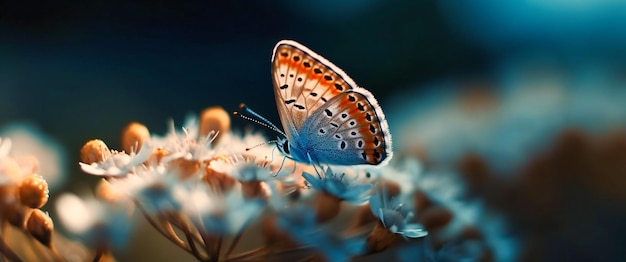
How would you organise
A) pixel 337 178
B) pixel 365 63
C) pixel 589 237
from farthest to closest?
pixel 365 63 → pixel 589 237 → pixel 337 178

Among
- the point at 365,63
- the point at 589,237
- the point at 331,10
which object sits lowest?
the point at 589,237

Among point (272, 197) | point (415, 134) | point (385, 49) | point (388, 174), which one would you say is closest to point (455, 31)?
point (385, 49)

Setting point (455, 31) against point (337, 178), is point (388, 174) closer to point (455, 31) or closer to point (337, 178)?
point (337, 178)

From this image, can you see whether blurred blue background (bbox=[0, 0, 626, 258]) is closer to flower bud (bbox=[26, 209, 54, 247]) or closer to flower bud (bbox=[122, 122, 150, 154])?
flower bud (bbox=[122, 122, 150, 154])

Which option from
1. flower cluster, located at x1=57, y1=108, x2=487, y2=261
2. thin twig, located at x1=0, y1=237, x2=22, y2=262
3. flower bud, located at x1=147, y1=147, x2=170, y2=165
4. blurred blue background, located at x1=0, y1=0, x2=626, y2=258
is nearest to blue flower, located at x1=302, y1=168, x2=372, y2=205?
flower cluster, located at x1=57, y1=108, x2=487, y2=261

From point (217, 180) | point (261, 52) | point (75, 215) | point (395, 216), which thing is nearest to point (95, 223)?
point (75, 215)

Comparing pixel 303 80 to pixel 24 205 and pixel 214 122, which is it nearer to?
pixel 214 122

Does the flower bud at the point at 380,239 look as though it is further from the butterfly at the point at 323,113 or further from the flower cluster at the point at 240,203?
the butterfly at the point at 323,113
